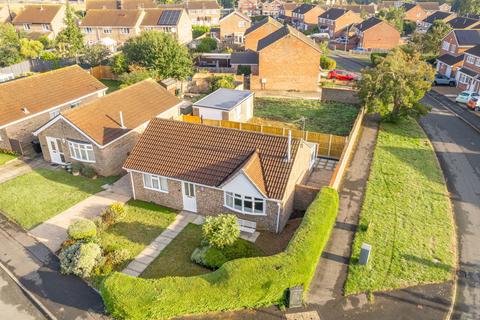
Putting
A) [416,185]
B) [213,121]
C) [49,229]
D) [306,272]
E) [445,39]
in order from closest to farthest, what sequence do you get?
[306,272]
[49,229]
[416,185]
[213,121]
[445,39]

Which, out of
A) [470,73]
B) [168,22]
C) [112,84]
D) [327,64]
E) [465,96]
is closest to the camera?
[465,96]

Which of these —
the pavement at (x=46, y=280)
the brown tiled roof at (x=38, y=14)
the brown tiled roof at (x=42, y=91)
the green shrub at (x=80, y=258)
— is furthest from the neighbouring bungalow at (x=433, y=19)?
the pavement at (x=46, y=280)

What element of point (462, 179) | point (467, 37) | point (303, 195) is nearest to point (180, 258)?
point (303, 195)

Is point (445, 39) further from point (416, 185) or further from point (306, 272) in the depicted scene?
point (306, 272)

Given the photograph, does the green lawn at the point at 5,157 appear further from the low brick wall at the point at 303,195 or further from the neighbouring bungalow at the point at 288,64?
the neighbouring bungalow at the point at 288,64

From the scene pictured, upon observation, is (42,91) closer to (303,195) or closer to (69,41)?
(303,195)

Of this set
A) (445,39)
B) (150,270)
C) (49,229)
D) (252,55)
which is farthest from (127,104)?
(445,39)
